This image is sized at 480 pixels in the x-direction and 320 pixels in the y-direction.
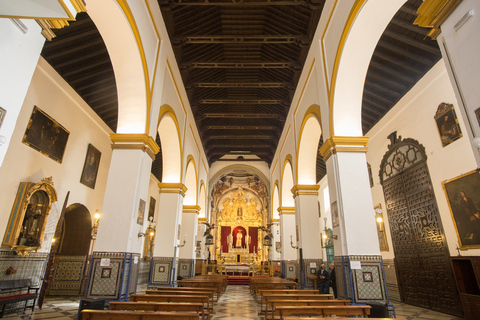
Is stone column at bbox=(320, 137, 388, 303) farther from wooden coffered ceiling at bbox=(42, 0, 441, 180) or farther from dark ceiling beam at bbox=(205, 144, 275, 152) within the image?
dark ceiling beam at bbox=(205, 144, 275, 152)

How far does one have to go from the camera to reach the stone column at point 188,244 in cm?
1060

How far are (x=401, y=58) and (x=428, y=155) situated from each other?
240 centimetres

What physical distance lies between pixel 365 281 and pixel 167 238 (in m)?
5.38

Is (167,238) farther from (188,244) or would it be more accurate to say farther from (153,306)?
(153,306)

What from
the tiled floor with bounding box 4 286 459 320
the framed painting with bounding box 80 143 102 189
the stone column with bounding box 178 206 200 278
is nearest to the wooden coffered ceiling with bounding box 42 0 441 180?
the framed painting with bounding box 80 143 102 189

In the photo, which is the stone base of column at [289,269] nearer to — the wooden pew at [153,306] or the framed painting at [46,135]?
the wooden pew at [153,306]

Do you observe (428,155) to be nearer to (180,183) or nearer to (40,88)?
(180,183)

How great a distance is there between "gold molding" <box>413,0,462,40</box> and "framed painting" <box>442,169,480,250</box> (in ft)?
13.1

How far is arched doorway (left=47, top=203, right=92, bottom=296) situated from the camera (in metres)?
8.48

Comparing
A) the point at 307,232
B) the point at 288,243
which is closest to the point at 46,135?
the point at 307,232

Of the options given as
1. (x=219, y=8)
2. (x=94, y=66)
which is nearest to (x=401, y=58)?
(x=219, y=8)

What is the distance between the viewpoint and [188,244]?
10844mm

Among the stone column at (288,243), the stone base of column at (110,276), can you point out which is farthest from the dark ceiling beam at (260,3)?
the stone column at (288,243)

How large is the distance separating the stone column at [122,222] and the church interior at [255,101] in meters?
0.02
